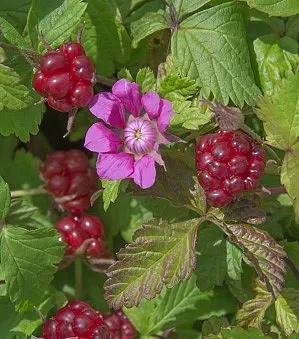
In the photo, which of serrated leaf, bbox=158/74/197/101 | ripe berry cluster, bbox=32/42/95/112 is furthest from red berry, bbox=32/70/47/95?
serrated leaf, bbox=158/74/197/101

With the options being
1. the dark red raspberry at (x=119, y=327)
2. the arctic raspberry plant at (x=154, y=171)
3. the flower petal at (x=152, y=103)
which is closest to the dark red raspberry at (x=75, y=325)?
the arctic raspberry plant at (x=154, y=171)

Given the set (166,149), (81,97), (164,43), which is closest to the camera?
(81,97)

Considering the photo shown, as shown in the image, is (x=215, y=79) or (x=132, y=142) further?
(x=215, y=79)

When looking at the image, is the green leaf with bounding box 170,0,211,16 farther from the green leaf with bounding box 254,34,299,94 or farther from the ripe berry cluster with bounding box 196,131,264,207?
the ripe berry cluster with bounding box 196,131,264,207

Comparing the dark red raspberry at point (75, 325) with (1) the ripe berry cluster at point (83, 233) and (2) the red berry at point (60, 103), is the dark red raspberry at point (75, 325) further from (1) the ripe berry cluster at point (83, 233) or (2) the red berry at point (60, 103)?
(2) the red berry at point (60, 103)

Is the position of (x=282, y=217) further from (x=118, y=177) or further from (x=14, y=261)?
(x=14, y=261)

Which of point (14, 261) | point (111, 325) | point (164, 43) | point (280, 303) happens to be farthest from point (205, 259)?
point (164, 43)

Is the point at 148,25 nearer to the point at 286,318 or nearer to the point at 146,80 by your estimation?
the point at 146,80
